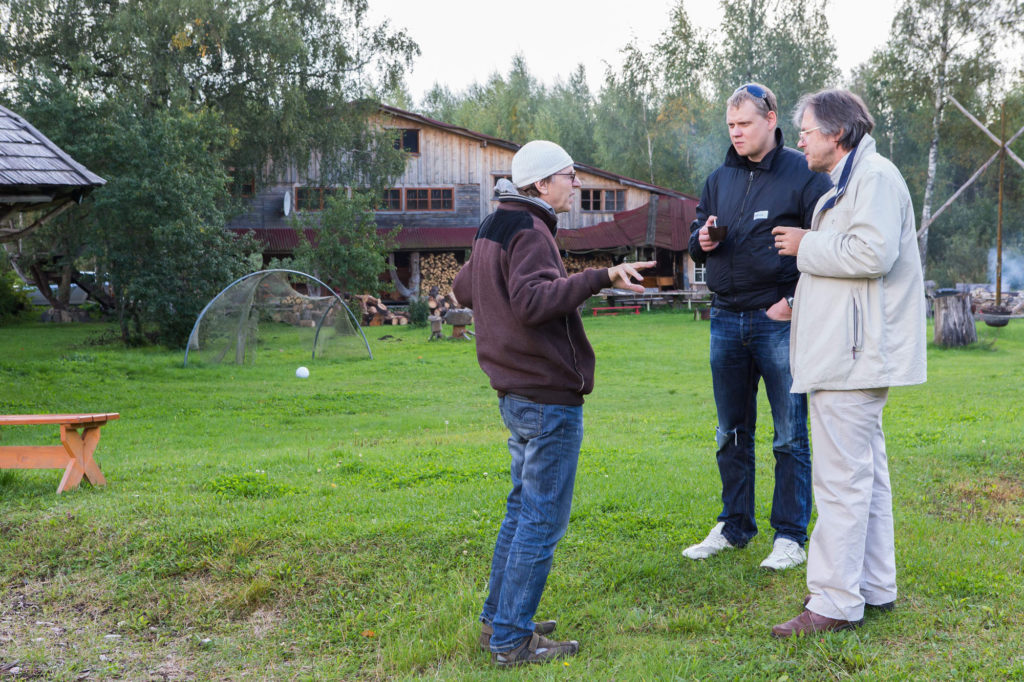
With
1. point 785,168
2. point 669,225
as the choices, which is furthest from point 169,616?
point 669,225

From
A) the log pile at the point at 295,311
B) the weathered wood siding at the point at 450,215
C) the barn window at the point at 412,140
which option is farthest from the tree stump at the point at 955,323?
the barn window at the point at 412,140

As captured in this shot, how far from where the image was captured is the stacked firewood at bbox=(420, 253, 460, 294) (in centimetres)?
3475

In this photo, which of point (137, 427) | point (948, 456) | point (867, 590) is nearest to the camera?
point (867, 590)

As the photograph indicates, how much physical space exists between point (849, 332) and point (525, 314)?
130cm

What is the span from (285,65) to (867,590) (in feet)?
83.8

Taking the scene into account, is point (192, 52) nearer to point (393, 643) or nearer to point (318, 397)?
point (318, 397)

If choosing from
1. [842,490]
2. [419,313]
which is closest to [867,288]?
[842,490]

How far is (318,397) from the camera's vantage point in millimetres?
12992

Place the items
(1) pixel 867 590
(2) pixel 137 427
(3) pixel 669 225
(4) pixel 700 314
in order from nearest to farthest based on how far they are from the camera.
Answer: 1. (1) pixel 867 590
2. (2) pixel 137 427
3. (4) pixel 700 314
4. (3) pixel 669 225

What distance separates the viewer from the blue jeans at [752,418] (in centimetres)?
441

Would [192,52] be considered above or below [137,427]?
above

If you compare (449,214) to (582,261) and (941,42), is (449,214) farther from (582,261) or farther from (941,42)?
(941,42)

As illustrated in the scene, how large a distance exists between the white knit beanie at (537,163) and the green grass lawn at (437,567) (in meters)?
1.98

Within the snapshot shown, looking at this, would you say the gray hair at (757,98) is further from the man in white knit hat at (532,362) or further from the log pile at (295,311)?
the log pile at (295,311)
